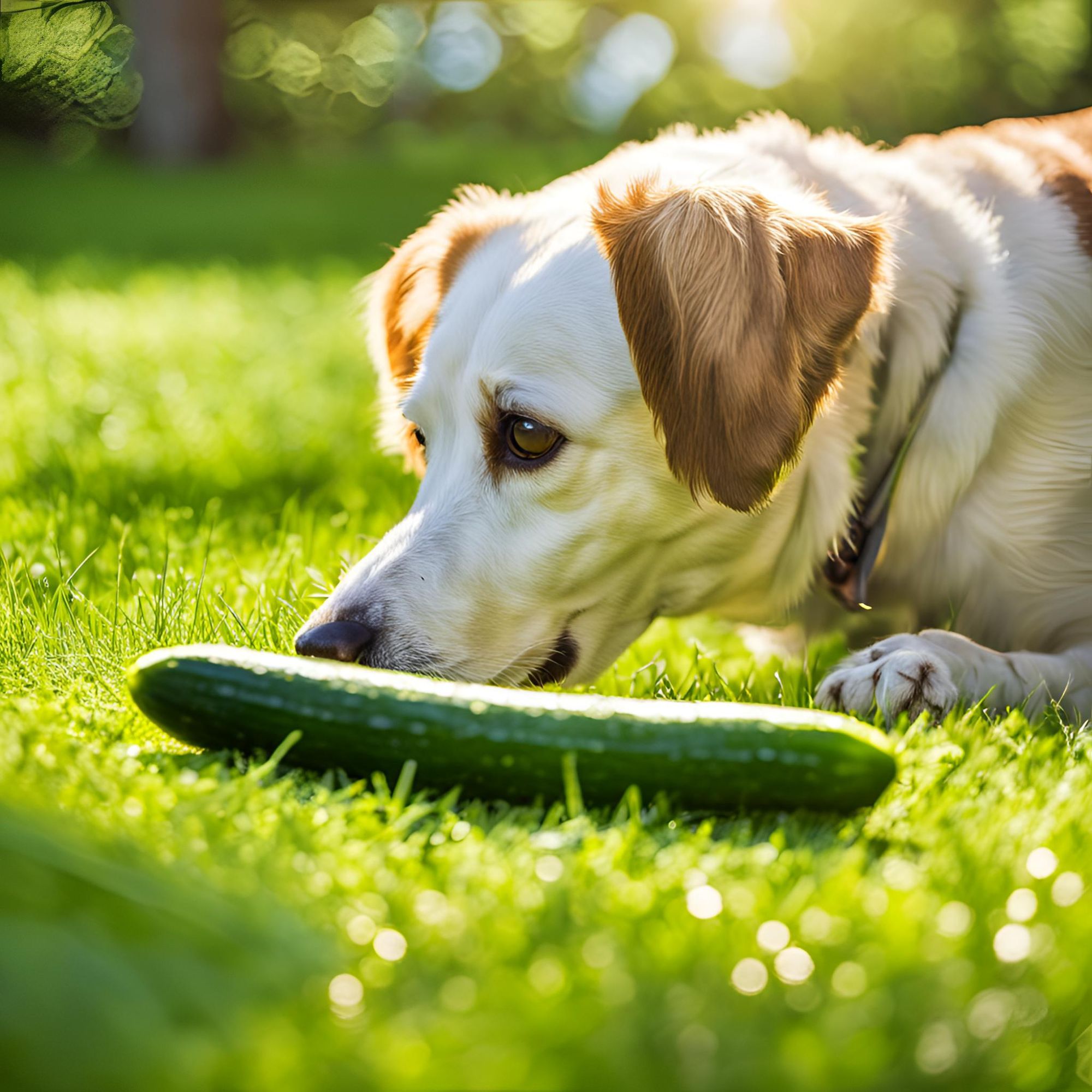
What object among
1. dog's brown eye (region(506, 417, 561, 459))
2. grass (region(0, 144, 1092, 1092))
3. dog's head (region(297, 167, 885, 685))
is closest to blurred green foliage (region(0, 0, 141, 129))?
grass (region(0, 144, 1092, 1092))

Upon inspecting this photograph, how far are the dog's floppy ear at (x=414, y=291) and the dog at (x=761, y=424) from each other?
0.08 ft

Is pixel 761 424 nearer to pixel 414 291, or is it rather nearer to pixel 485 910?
pixel 485 910

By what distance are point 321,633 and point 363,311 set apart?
166 cm

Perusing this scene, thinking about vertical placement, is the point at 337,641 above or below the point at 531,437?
below

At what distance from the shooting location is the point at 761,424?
7.71ft

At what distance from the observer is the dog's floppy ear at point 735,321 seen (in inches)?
92.4

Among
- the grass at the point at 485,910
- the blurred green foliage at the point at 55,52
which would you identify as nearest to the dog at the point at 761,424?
the grass at the point at 485,910

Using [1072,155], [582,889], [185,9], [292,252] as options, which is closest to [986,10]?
[185,9]

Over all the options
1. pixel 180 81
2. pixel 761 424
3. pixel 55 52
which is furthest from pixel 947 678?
pixel 180 81

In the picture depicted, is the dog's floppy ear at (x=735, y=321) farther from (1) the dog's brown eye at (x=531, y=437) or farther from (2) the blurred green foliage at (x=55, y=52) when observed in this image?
(2) the blurred green foliage at (x=55, y=52)

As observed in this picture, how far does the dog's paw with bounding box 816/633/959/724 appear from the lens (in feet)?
7.88

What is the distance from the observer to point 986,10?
20.2 meters

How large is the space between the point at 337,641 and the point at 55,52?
2.31 metres

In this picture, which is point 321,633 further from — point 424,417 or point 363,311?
point 363,311
